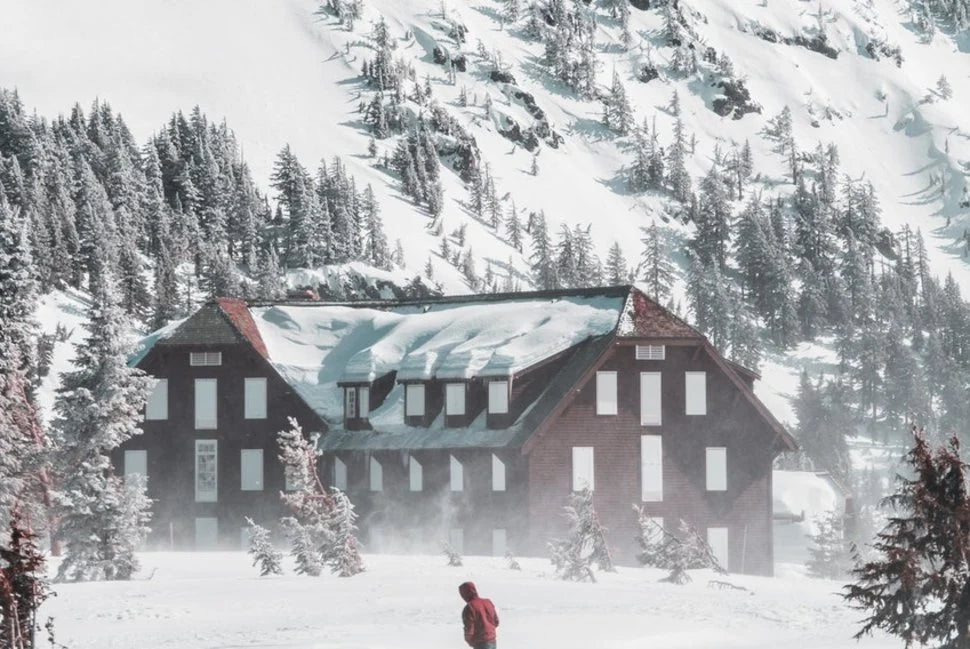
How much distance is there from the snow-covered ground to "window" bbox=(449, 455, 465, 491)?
2006cm

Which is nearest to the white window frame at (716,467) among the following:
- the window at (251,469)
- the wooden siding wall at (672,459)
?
the wooden siding wall at (672,459)

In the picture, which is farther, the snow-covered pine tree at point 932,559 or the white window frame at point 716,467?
the white window frame at point 716,467

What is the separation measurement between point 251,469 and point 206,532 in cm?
288

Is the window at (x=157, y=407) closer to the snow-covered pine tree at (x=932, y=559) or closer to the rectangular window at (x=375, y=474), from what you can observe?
the rectangular window at (x=375, y=474)

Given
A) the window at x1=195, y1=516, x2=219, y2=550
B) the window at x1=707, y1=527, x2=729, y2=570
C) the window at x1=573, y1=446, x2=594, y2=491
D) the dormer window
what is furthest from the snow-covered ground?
the window at x1=195, y1=516, x2=219, y2=550

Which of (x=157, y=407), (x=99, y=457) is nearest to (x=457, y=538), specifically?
(x=157, y=407)

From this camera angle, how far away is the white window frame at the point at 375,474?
69375mm

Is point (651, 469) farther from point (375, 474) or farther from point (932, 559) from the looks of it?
point (932, 559)

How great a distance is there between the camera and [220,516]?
7194cm

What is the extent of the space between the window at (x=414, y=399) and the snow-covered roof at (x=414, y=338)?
19.6 inches

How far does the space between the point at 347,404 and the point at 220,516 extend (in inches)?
251

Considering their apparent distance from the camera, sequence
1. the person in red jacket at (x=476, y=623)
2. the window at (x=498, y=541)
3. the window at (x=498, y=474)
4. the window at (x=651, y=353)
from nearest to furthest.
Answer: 1. the person in red jacket at (x=476, y=623)
2. the window at (x=498, y=541)
3. the window at (x=498, y=474)
4. the window at (x=651, y=353)

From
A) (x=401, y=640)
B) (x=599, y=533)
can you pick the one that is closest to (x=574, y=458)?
(x=599, y=533)

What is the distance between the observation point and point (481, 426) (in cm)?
6700
